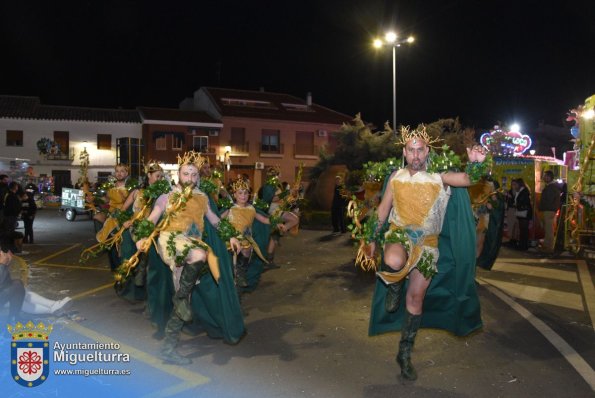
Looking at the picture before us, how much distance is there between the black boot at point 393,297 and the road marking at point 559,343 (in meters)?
1.84

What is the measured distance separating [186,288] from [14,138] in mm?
39909

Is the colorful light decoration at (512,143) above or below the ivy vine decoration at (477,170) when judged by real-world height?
above

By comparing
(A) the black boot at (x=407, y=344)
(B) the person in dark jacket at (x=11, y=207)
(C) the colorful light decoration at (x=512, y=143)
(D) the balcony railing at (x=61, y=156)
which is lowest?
(A) the black boot at (x=407, y=344)

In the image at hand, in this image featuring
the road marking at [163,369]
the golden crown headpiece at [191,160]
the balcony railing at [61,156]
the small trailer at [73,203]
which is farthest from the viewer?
the balcony railing at [61,156]

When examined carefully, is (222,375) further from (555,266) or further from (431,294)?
(555,266)

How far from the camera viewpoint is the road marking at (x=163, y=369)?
15.3 feet

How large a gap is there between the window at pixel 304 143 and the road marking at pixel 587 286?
1362 inches

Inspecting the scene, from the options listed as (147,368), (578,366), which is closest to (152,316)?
(147,368)

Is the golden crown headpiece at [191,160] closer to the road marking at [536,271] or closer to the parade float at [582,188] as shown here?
the road marking at [536,271]

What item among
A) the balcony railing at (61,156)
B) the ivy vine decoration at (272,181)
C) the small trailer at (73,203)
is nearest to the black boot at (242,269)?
the ivy vine decoration at (272,181)

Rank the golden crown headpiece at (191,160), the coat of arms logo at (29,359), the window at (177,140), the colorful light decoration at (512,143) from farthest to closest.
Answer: the window at (177,140) < the colorful light decoration at (512,143) < the golden crown headpiece at (191,160) < the coat of arms logo at (29,359)

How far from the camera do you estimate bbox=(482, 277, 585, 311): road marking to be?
26.5 ft

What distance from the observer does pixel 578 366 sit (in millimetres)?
5340

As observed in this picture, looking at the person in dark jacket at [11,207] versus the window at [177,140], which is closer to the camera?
the person in dark jacket at [11,207]
